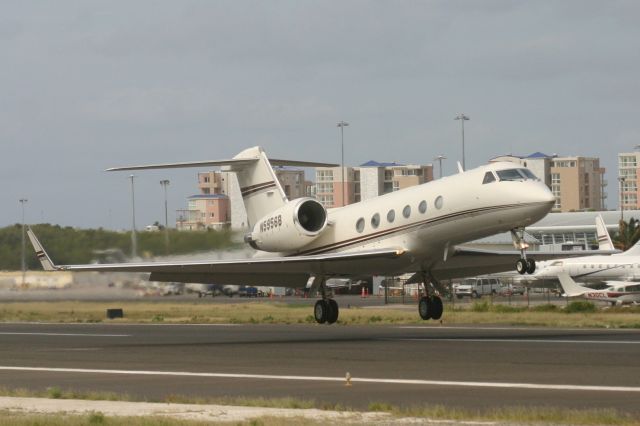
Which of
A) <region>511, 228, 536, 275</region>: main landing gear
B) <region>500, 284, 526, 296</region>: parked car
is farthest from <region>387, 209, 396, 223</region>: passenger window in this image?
<region>500, 284, 526, 296</region>: parked car

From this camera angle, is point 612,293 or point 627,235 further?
point 627,235

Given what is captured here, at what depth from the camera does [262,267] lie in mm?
34000

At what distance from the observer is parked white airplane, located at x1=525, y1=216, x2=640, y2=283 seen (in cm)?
7141

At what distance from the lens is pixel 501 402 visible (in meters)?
15.8

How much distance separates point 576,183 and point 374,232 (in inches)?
6198

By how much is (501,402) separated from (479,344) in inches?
483

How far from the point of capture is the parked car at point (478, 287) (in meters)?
85.5

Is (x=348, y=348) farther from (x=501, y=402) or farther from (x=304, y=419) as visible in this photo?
Answer: (x=304, y=419)

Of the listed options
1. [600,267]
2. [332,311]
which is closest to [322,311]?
[332,311]

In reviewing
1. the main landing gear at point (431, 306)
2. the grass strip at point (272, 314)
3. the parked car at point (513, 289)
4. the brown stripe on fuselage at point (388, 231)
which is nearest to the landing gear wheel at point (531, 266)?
the brown stripe on fuselage at point (388, 231)

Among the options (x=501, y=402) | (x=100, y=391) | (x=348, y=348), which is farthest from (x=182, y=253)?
(x=501, y=402)

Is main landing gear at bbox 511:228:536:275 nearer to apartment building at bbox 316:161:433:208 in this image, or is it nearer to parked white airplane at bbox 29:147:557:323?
parked white airplane at bbox 29:147:557:323

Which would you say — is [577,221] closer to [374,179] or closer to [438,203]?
[374,179]

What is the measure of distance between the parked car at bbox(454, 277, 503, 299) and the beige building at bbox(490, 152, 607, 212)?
9300cm
